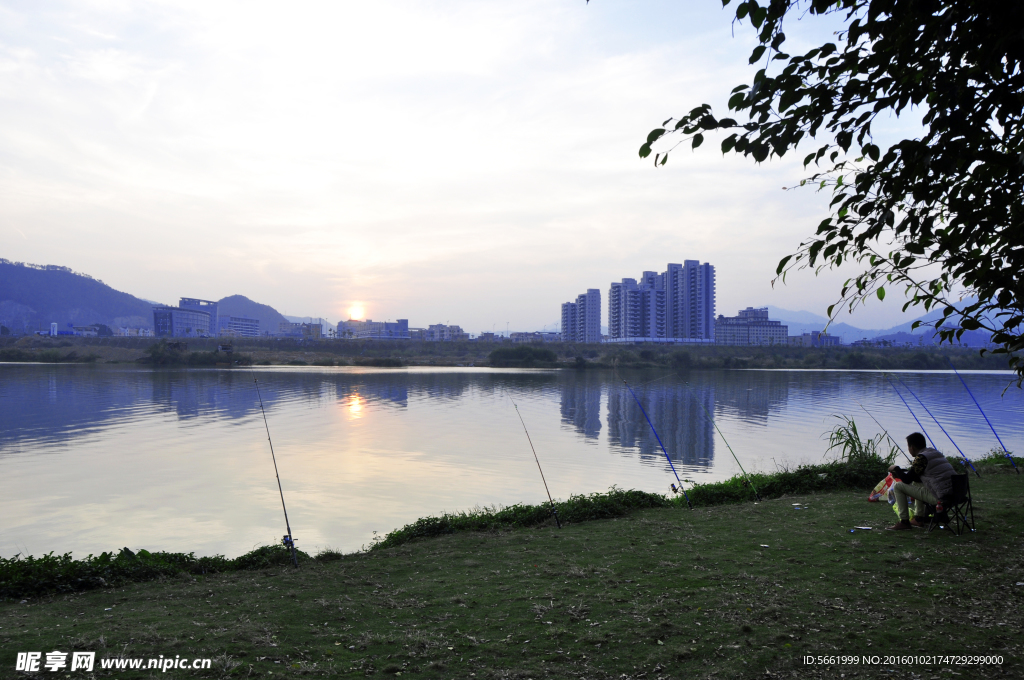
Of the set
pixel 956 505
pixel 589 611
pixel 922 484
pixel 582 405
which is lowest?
pixel 582 405

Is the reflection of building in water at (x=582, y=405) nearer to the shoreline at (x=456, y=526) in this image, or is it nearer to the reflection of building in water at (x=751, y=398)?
the reflection of building in water at (x=751, y=398)

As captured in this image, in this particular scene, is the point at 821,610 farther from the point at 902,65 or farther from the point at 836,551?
the point at 902,65

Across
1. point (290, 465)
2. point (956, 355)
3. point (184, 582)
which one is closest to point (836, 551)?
point (184, 582)

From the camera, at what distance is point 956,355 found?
3184 inches

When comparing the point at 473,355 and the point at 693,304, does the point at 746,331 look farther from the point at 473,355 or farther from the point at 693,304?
the point at 473,355

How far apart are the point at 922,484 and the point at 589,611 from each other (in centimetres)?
467

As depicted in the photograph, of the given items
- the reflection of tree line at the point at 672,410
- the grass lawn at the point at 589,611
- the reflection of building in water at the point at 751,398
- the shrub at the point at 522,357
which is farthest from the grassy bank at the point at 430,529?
the shrub at the point at 522,357

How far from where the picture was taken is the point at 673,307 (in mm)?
164125

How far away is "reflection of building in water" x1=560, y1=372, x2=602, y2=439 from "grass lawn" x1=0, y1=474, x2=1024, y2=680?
15.4m

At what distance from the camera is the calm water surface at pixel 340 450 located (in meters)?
11.0

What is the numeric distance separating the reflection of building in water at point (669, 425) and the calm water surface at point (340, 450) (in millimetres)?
119

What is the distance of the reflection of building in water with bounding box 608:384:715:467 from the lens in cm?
1866

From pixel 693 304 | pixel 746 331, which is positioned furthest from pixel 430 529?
pixel 746 331

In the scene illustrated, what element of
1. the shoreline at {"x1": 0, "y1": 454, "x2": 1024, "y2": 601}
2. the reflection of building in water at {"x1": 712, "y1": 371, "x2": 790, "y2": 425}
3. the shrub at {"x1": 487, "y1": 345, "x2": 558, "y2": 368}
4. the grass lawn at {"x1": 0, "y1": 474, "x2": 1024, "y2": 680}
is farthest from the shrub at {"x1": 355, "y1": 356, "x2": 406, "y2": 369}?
the grass lawn at {"x1": 0, "y1": 474, "x2": 1024, "y2": 680}
